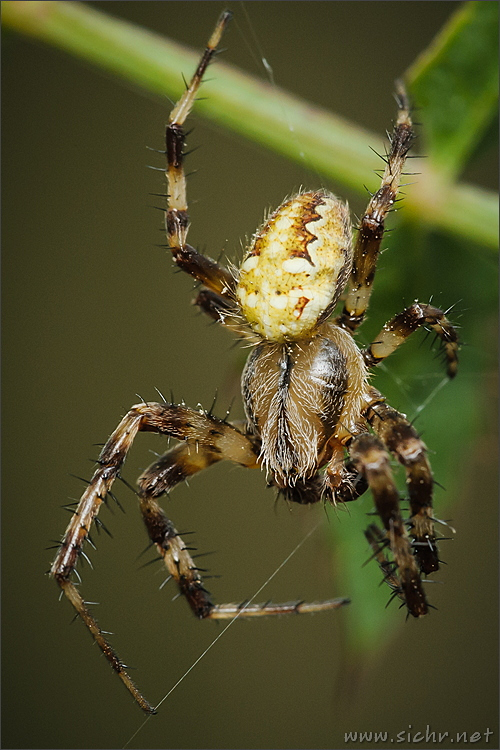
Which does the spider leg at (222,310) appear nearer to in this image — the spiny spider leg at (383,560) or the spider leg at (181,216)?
the spider leg at (181,216)

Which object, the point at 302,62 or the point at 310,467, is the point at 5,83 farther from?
the point at 310,467

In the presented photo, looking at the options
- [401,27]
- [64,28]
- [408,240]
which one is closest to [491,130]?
[408,240]

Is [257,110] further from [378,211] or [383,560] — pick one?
[383,560]

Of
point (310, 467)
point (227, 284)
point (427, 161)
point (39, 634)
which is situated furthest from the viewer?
point (39, 634)

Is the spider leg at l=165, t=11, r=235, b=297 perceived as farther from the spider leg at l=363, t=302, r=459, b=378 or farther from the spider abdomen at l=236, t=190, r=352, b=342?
the spider leg at l=363, t=302, r=459, b=378

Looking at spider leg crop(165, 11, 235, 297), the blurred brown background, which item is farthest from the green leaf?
the blurred brown background

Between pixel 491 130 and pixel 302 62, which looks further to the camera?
pixel 302 62

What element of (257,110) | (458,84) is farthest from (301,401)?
(458,84)

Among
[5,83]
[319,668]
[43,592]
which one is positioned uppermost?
[5,83]

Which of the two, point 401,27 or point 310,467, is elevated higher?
point 401,27
